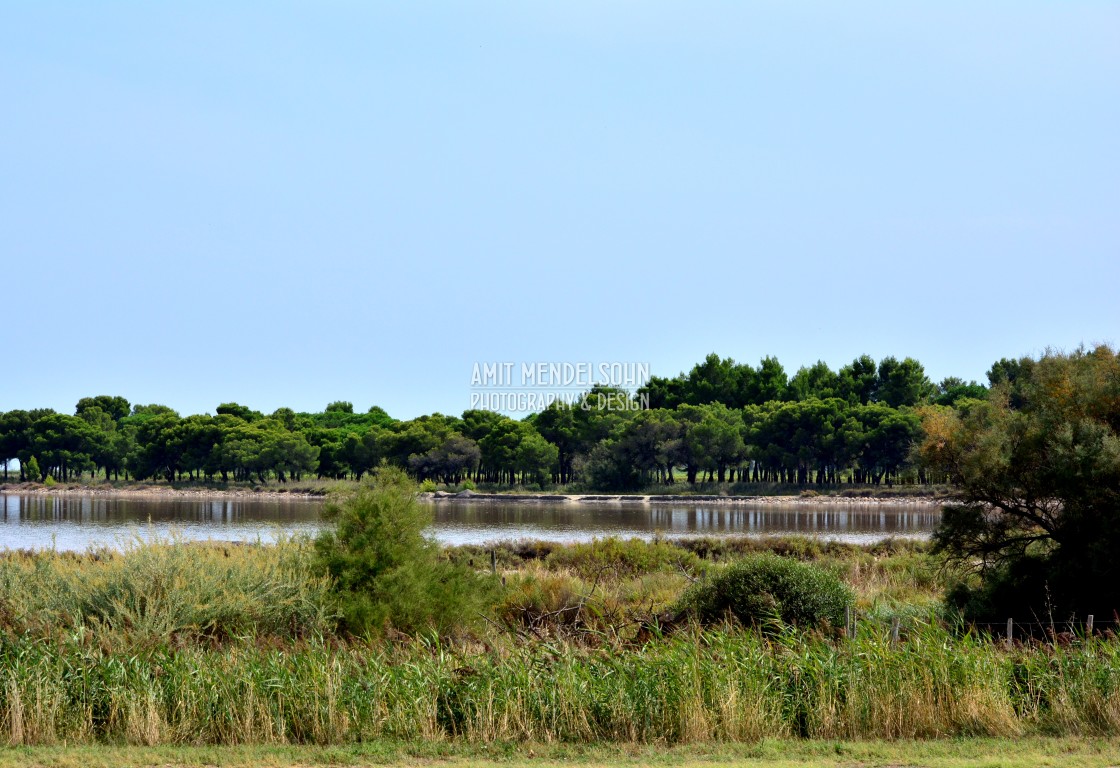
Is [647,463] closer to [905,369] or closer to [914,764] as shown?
[905,369]

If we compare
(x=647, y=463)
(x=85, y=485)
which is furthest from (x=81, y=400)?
(x=647, y=463)

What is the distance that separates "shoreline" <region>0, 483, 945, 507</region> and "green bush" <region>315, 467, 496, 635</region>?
6062 cm

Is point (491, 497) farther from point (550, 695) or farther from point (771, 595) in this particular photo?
point (550, 695)

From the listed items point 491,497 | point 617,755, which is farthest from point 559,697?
point 491,497

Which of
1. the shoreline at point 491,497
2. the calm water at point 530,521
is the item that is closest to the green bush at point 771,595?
→ the calm water at point 530,521

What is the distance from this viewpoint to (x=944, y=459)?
18875 mm

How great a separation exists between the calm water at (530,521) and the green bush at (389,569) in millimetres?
19511

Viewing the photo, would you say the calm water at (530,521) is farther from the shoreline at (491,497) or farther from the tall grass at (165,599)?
the tall grass at (165,599)

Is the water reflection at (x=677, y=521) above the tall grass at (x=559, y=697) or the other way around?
the other way around

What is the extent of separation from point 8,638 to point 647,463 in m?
82.0

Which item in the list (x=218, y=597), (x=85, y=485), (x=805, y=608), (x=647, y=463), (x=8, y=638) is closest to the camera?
(x=8, y=638)

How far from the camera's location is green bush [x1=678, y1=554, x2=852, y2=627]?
14.2 meters

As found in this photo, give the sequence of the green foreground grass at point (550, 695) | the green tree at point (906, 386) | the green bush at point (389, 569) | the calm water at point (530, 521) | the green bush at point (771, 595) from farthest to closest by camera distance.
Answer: the green tree at point (906, 386) → the calm water at point (530, 521) → the green bush at point (771, 595) → the green bush at point (389, 569) → the green foreground grass at point (550, 695)

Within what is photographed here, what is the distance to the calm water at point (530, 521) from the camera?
41688 mm
